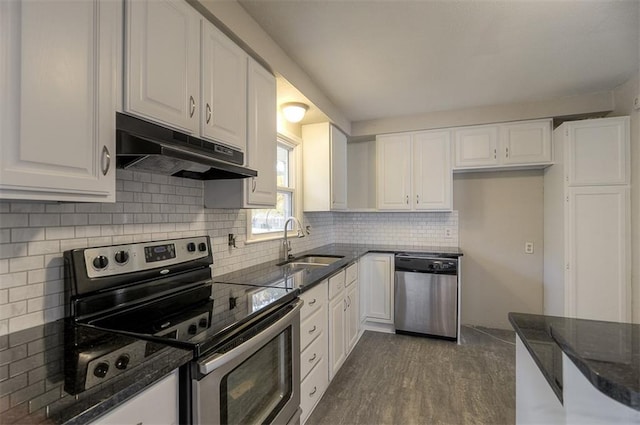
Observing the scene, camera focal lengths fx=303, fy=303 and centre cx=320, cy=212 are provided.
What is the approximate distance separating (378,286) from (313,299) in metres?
1.69

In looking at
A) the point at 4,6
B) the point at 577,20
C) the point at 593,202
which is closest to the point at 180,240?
the point at 4,6

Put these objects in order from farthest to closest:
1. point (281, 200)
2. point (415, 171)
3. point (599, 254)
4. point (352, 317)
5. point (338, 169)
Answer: point (415, 171) → point (338, 169) → point (281, 200) → point (352, 317) → point (599, 254)

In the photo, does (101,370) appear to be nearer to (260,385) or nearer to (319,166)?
(260,385)

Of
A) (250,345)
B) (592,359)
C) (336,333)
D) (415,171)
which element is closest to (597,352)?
(592,359)

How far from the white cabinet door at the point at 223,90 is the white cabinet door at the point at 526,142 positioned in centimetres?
281

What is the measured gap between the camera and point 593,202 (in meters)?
2.71

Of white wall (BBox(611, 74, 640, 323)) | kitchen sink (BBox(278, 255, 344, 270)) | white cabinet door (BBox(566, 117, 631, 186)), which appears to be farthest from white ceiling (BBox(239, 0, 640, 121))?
kitchen sink (BBox(278, 255, 344, 270))

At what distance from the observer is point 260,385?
1375 millimetres

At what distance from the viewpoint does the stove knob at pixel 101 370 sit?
0.77 m

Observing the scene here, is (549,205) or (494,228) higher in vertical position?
(549,205)

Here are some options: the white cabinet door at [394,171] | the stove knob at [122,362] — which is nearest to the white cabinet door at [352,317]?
the white cabinet door at [394,171]

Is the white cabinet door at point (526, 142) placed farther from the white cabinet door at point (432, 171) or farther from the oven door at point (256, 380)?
the oven door at point (256, 380)

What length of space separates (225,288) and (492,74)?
2.65 meters

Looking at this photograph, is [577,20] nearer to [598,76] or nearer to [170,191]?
[598,76]
